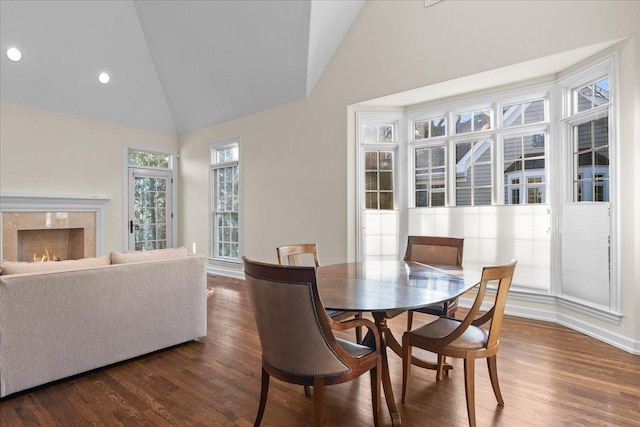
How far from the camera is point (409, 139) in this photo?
4.88 m

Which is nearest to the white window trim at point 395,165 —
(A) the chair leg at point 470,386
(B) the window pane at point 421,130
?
(B) the window pane at point 421,130

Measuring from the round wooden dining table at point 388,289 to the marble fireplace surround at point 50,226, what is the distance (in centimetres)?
523

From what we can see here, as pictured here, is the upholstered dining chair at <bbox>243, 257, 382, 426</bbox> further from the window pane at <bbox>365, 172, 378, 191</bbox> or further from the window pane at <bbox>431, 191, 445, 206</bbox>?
the window pane at <bbox>365, 172, 378, 191</bbox>

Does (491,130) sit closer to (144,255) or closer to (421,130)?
(421,130)

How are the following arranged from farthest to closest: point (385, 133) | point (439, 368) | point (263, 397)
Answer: point (385, 133) < point (439, 368) < point (263, 397)

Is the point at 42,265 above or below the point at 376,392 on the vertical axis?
above

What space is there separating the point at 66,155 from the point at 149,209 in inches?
68.4

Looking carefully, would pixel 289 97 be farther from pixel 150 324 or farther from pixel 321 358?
pixel 321 358

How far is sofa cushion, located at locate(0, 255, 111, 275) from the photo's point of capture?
235cm

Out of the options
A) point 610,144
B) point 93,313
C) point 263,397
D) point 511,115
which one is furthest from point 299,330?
point 511,115

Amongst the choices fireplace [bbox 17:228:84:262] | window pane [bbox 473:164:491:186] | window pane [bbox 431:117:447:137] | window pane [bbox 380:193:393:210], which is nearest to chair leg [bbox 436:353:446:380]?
window pane [bbox 473:164:491:186]

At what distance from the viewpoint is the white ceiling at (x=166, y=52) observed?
184 inches

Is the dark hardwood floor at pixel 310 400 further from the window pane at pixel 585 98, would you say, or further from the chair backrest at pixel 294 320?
the window pane at pixel 585 98

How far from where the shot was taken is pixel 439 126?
4.67m
